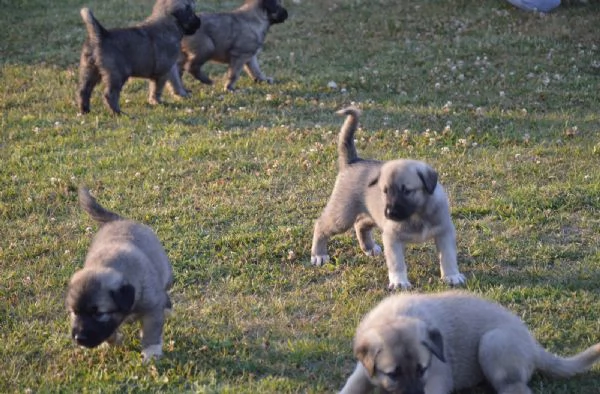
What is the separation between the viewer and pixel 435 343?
4590mm

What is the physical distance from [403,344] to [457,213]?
11.4 feet

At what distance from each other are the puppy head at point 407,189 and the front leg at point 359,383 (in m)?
1.77

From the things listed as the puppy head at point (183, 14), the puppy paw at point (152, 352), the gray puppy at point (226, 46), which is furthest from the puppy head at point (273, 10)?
the puppy paw at point (152, 352)

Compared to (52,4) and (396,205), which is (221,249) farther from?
(52,4)

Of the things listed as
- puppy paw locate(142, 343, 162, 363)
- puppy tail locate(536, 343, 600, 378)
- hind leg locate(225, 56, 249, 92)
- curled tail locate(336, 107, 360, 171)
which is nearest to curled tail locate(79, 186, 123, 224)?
puppy paw locate(142, 343, 162, 363)

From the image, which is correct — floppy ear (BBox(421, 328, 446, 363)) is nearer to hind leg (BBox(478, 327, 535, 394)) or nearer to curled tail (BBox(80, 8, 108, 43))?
hind leg (BBox(478, 327, 535, 394))

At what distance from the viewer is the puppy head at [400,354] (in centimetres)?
449

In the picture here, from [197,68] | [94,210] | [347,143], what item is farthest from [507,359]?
[197,68]

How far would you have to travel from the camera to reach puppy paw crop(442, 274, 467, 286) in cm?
654

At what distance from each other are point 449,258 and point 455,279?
0.15 metres

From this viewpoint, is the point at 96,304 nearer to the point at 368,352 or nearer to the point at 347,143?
the point at 368,352

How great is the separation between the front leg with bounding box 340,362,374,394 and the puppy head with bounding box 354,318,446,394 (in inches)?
7.4

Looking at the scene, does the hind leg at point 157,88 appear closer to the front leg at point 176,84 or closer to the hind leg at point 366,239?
the front leg at point 176,84

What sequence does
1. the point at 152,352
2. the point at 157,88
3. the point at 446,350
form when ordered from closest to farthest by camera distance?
the point at 446,350 → the point at 152,352 → the point at 157,88
